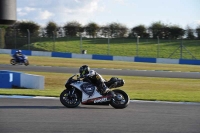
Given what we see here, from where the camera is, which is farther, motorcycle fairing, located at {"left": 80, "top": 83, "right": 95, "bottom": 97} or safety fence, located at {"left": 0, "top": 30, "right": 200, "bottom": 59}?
safety fence, located at {"left": 0, "top": 30, "right": 200, "bottom": 59}

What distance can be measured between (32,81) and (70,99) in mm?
8034

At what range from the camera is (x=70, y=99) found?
9992 mm

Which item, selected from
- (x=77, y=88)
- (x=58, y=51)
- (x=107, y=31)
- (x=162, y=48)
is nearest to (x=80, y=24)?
(x=107, y=31)

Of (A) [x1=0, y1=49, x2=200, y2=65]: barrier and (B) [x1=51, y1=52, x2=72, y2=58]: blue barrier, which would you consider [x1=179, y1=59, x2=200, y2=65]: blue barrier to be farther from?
(B) [x1=51, y1=52, x2=72, y2=58]: blue barrier

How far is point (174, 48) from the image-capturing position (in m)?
45.4

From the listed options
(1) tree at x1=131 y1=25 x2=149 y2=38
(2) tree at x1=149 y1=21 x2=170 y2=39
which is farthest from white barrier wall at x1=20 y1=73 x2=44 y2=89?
(1) tree at x1=131 y1=25 x2=149 y2=38

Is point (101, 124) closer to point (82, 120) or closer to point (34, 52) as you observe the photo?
point (82, 120)

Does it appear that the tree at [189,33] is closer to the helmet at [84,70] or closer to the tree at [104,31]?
the tree at [104,31]

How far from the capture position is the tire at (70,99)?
9.94 meters

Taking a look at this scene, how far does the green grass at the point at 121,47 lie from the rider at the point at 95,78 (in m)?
33.1

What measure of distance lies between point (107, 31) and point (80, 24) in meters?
7.16

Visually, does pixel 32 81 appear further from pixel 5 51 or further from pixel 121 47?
pixel 5 51

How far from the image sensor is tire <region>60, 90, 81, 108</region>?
994 centimetres

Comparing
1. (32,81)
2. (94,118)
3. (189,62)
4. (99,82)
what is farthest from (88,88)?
(189,62)
